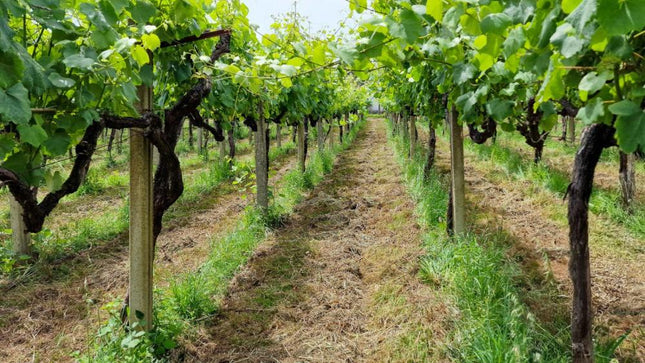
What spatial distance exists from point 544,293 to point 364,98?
1532 centimetres

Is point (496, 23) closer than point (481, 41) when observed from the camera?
Yes

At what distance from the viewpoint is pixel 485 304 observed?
2.99 metres

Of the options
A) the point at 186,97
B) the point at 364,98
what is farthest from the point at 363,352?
the point at 364,98

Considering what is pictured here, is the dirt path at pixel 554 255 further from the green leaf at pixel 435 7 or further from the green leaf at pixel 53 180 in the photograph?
the green leaf at pixel 53 180

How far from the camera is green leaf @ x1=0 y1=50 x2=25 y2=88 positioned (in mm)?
1135

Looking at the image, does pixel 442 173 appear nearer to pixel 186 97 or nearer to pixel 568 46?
pixel 186 97

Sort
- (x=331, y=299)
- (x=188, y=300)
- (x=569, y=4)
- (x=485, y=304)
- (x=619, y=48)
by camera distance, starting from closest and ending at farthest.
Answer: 1. (x=569, y=4)
2. (x=619, y=48)
3. (x=485, y=304)
4. (x=188, y=300)
5. (x=331, y=299)

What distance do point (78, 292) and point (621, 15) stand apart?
194 inches

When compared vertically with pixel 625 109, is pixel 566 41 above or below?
above

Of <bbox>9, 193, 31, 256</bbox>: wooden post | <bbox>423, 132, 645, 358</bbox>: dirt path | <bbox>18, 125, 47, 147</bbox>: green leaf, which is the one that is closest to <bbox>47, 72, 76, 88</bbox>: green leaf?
<bbox>18, 125, 47, 147</bbox>: green leaf

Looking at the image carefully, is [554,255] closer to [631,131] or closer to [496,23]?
[631,131]

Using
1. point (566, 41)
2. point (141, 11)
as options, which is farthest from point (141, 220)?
point (566, 41)

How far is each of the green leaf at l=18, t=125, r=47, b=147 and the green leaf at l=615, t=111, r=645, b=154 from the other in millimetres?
1800

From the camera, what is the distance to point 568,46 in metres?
1.00
